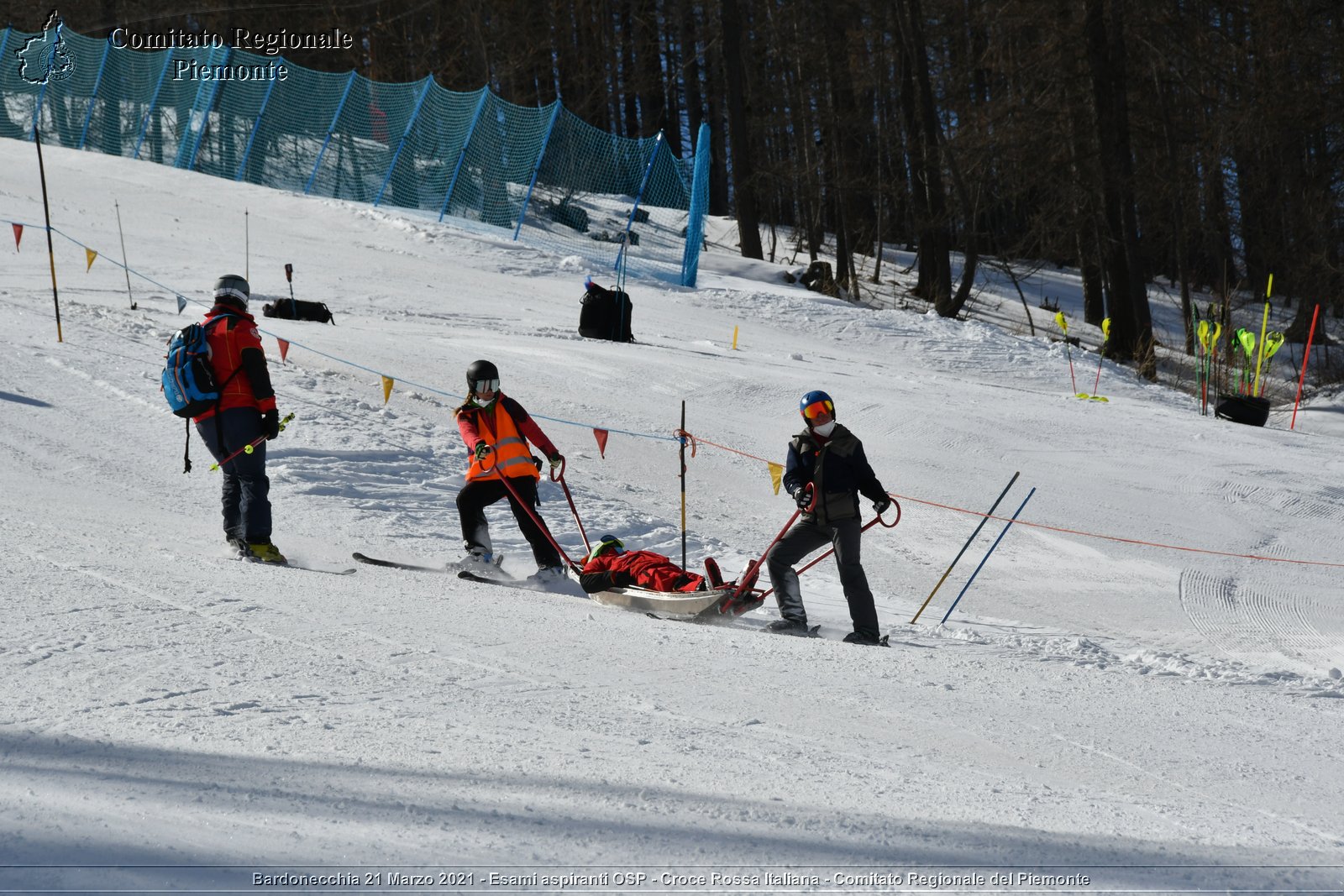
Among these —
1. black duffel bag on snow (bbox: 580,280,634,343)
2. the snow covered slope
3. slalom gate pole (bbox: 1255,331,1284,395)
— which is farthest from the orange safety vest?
slalom gate pole (bbox: 1255,331,1284,395)

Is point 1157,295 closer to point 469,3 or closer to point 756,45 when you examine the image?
point 756,45

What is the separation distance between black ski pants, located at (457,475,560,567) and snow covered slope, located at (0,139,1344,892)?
20.8 inches

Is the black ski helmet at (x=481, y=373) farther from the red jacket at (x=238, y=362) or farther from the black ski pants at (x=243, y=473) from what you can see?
the black ski pants at (x=243, y=473)

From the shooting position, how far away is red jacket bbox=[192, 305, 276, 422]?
729 centimetres

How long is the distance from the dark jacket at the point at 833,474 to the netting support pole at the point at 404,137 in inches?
721

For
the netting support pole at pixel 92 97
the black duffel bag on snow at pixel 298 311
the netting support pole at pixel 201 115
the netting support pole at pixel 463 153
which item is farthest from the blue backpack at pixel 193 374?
the netting support pole at pixel 92 97

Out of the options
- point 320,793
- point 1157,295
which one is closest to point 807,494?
point 320,793

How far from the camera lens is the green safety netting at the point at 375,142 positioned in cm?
2305

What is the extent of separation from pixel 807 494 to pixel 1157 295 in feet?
115

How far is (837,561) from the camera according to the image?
279 inches

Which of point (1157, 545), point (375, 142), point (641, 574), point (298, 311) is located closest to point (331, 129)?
point (375, 142)

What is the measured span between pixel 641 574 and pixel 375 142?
1923 cm

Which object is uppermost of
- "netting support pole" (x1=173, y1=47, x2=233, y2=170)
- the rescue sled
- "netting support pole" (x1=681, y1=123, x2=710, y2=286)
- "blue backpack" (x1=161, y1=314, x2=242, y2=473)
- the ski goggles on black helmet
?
Result: "netting support pole" (x1=173, y1=47, x2=233, y2=170)

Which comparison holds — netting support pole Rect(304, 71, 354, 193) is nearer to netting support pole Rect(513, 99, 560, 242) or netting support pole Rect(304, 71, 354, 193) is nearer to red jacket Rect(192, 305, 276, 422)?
netting support pole Rect(513, 99, 560, 242)
